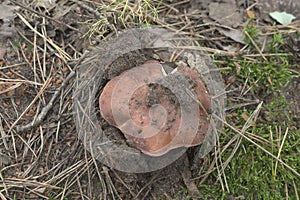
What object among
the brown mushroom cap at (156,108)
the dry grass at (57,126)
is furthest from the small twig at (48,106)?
the brown mushroom cap at (156,108)

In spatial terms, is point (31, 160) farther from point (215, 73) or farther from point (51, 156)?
point (215, 73)

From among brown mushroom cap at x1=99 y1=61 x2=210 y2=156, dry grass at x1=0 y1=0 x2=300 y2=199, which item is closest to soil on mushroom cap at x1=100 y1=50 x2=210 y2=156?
brown mushroom cap at x1=99 y1=61 x2=210 y2=156

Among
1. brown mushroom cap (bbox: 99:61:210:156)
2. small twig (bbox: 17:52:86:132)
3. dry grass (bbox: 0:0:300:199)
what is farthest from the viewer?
small twig (bbox: 17:52:86:132)

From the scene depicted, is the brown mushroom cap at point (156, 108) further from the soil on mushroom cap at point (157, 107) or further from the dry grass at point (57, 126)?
the dry grass at point (57, 126)

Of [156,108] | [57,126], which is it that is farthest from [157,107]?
[57,126]

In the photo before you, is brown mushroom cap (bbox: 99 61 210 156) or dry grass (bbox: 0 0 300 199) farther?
dry grass (bbox: 0 0 300 199)

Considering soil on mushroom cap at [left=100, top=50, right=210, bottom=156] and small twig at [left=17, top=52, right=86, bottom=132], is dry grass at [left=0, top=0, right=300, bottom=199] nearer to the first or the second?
small twig at [left=17, top=52, right=86, bottom=132]

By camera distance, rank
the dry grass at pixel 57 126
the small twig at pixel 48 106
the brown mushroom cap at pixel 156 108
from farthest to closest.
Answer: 1. the small twig at pixel 48 106
2. the dry grass at pixel 57 126
3. the brown mushroom cap at pixel 156 108

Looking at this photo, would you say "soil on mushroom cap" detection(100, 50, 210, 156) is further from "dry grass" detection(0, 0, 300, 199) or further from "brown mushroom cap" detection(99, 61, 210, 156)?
"dry grass" detection(0, 0, 300, 199)

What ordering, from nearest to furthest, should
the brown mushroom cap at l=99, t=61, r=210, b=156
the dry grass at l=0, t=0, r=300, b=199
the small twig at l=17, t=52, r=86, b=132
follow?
the brown mushroom cap at l=99, t=61, r=210, b=156 < the dry grass at l=0, t=0, r=300, b=199 < the small twig at l=17, t=52, r=86, b=132
